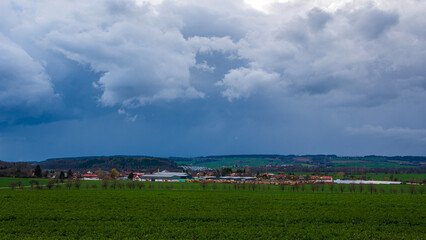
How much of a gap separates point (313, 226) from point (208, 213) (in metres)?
12.6

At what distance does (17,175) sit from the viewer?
6344 inches

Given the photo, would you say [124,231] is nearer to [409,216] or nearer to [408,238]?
[408,238]

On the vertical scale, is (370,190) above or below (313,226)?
below

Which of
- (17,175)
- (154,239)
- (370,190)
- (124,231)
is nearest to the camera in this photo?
(154,239)

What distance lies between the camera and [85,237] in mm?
27250

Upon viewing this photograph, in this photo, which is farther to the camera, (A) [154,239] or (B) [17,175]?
(B) [17,175]

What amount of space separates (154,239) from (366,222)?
2285 centimetres

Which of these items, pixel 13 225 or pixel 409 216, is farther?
pixel 409 216

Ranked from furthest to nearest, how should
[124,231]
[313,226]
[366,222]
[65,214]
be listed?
[65,214] → [366,222] → [313,226] → [124,231]

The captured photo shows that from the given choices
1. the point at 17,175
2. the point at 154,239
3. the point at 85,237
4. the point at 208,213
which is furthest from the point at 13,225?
the point at 17,175

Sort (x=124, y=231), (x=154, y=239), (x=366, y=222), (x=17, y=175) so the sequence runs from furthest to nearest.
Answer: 1. (x=17, y=175)
2. (x=366, y=222)
3. (x=124, y=231)
4. (x=154, y=239)

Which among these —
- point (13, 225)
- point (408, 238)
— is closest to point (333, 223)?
point (408, 238)

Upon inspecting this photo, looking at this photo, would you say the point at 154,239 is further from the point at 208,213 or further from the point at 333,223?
the point at 333,223

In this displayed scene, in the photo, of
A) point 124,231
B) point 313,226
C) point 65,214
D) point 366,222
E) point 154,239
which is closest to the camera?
point 154,239
